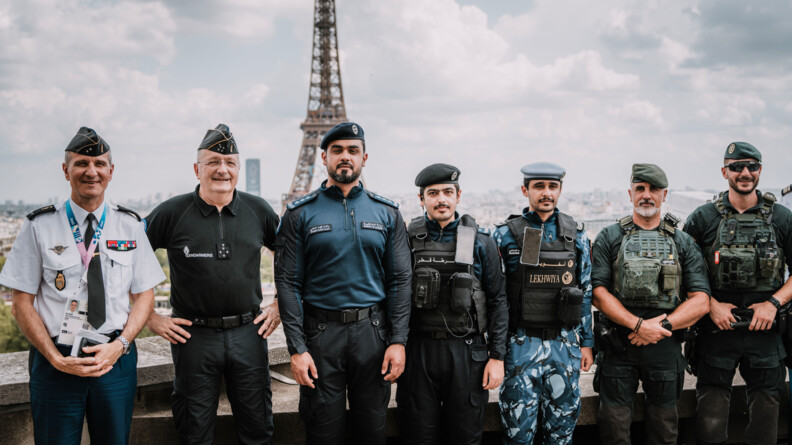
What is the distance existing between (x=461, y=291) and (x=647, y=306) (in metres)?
1.45

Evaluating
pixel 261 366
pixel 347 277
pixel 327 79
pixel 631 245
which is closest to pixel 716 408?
pixel 631 245

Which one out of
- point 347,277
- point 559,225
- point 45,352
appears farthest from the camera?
point 559,225

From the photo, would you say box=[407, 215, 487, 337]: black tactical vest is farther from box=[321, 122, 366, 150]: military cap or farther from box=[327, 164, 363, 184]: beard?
box=[321, 122, 366, 150]: military cap

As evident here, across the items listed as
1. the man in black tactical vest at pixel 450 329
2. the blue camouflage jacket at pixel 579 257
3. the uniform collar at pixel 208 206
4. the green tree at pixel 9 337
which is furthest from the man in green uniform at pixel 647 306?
the green tree at pixel 9 337

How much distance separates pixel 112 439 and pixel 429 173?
8.00 feet

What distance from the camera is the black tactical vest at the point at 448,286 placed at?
348 centimetres

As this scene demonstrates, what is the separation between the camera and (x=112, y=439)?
126 inches

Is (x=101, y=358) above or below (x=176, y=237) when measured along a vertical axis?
below

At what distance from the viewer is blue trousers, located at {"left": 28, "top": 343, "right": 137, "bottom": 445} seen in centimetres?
312

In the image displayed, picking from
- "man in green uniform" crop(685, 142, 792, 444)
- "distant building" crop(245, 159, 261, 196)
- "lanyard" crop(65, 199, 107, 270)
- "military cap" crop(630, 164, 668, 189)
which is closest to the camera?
"lanyard" crop(65, 199, 107, 270)

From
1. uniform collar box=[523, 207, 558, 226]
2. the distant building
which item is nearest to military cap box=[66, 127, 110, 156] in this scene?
uniform collar box=[523, 207, 558, 226]

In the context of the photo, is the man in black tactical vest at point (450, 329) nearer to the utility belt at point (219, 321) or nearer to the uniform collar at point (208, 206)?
the utility belt at point (219, 321)

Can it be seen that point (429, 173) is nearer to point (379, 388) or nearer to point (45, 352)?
point (379, 388)

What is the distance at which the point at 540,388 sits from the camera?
3.74 m
